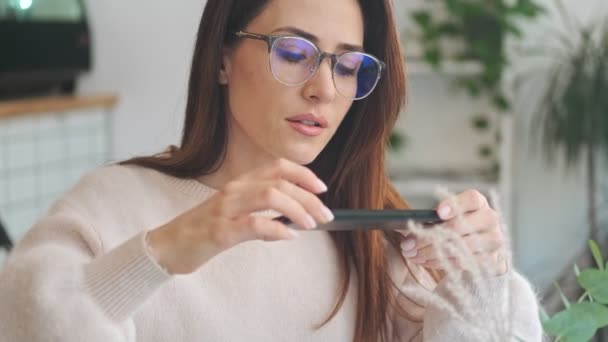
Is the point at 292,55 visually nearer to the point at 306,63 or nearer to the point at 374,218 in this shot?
the point at 306,63

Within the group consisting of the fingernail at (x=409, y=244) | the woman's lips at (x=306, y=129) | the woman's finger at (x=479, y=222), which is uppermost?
the woman's lips at (x=306, y=129)

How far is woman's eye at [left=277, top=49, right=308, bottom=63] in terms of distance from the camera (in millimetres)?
1170

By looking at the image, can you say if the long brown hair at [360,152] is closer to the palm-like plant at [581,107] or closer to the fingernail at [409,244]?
the fingernail at [409,244]

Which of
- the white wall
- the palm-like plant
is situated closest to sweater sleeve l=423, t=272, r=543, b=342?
the palm-like plant

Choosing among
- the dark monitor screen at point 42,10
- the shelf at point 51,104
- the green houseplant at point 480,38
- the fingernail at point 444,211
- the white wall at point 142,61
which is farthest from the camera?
the white wall at point 142,61

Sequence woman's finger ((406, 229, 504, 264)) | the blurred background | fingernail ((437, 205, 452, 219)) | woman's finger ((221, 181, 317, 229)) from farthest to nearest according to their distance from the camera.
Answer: the blurred background, woman's finger ((406, 229, 504, 264)), fingernail ((437, 205, 452, 219)), woman's finger ((221, 181, 317, 229))

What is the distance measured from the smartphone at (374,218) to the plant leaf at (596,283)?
16cm

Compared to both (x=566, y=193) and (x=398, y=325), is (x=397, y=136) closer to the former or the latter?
(x=566, y=193)

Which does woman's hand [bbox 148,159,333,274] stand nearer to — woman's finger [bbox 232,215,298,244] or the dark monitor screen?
woman's finger [bbox 232,215,298,244]

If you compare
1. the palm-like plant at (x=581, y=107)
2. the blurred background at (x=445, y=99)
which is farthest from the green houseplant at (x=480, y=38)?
the palm-like plant at (x=581, y=107)

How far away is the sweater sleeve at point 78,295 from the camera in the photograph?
0.94m

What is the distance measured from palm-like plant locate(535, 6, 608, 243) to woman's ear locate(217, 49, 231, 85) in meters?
2.28

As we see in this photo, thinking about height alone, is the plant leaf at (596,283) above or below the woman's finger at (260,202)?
below

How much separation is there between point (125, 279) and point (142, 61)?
9.61 feet
